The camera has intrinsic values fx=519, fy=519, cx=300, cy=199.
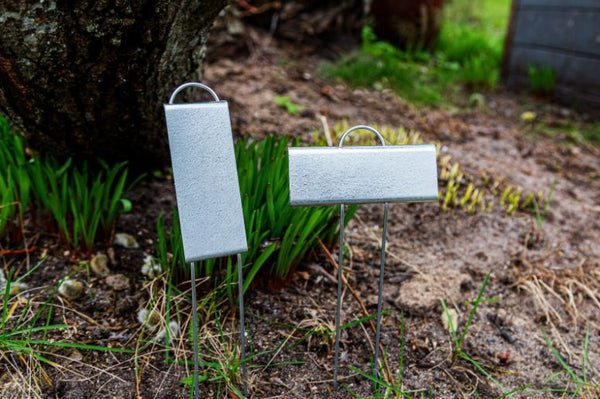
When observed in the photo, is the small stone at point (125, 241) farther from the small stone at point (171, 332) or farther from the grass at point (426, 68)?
the grass at point (426, 68)

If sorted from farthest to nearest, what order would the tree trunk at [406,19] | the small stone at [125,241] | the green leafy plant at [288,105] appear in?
the tree trunk at [406,19]
the green leafy plant at [288,105]
the small stone at [125,241]

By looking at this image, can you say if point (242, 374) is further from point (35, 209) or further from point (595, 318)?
point (595, 318)

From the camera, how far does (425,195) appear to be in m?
1.31

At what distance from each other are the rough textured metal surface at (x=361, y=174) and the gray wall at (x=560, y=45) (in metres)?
3.46

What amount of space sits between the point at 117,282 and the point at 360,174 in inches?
39.0

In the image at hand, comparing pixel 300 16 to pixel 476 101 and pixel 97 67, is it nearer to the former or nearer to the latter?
pixel 476 101

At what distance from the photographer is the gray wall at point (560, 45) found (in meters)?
4.03

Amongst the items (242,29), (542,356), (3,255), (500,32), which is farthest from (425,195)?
(500,32)

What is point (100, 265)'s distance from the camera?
6.02 ft

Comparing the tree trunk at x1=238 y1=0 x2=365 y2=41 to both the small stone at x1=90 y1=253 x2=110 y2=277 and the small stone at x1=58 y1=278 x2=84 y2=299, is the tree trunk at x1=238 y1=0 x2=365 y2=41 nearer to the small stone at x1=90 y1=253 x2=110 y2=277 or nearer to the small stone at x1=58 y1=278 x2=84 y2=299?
the small stone at x1=90 y1=253 x2=110 y2=277

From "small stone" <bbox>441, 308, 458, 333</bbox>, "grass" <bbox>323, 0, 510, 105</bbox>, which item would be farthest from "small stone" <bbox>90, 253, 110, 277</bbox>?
"grass" <bbox>323, 0, 510, 105</bbox>

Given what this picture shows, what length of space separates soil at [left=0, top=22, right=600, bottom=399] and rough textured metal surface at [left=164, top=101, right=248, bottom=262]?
1.64 feet

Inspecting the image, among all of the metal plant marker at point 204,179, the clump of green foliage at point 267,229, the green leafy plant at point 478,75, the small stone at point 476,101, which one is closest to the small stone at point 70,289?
the clump of green foliage at point 267,229

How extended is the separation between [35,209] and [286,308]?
1.07 meters
